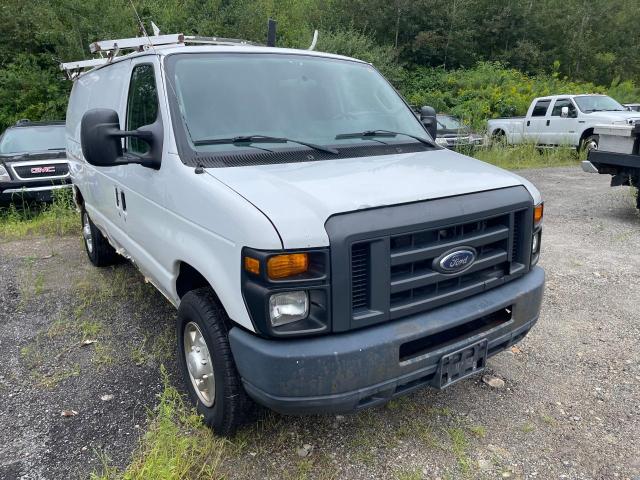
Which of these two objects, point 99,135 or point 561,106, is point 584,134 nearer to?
point 561,106

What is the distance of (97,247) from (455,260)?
14.8 feet

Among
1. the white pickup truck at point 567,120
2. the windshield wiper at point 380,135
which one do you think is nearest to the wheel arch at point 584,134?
the white pickup truck at point 567,120

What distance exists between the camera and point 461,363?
2.74 metres

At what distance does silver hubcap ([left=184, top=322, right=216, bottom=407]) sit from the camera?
2.95 meters

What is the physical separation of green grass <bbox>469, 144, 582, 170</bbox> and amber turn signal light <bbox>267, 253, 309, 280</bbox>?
1285cm

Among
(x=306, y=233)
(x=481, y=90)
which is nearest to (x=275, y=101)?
(x=306, y=233)

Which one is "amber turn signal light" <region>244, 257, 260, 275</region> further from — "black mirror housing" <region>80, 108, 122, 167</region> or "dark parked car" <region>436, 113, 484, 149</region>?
"dark parked car" <region>436, 113, 484, 149</region>

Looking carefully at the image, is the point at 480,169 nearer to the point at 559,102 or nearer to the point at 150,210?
the point at 150,210

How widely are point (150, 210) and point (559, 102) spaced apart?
51.5 ft

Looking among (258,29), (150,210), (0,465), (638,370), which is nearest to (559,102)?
(258,29)

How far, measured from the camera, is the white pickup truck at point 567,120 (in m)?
14.9

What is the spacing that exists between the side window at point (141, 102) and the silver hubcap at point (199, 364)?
4.26 ft

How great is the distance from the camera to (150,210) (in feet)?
11.4

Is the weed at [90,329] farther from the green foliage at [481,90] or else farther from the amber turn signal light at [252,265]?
the green foliage at [481,90]
